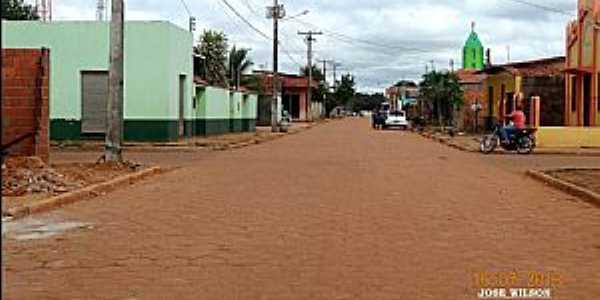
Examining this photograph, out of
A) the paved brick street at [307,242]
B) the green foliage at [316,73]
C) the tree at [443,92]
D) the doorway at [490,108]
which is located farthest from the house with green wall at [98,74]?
the green foliage at [316,73]

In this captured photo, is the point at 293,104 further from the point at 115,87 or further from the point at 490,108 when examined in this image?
the point at 115,87

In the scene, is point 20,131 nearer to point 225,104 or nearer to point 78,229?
point 78,229

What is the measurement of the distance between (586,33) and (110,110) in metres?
24.3

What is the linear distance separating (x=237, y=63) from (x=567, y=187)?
66.5 m

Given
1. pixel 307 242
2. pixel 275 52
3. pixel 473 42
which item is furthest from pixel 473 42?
pixel 307 242

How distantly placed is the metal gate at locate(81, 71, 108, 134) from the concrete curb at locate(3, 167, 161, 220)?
14.3 meters

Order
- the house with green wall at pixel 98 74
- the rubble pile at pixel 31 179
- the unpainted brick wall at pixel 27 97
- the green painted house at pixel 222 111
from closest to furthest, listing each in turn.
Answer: the rubble pile at pixel 31 179 → the unpainted brick wall at pixel 27 97 → the house with green wall at pixel 98 74 → the green painted house at pixel 222 111

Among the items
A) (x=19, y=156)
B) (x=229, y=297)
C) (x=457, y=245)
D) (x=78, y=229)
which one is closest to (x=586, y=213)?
(x=457, y=245)

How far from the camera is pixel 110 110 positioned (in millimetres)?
22516

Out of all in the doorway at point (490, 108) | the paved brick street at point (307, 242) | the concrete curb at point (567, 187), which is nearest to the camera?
the paved brick street at point (307, 242)

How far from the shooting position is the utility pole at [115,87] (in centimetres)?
2228

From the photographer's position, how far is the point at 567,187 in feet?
59.6

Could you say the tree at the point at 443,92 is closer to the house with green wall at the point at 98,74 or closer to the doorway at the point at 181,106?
the doorway at the point at 181,106
